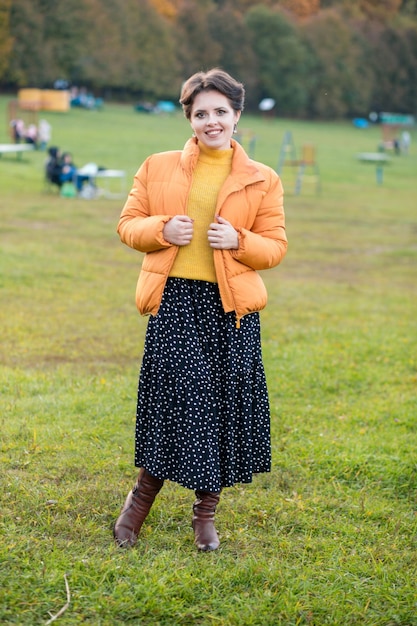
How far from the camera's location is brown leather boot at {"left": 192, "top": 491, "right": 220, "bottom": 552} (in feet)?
13.3

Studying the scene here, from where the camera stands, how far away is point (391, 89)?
93750mm

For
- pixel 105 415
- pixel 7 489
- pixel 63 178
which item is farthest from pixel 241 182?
pixel 63 178

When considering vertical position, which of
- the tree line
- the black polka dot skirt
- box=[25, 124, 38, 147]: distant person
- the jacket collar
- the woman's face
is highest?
the tree line

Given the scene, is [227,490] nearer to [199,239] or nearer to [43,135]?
[199,239]

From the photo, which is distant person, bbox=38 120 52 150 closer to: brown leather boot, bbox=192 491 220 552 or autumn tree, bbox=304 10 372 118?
brown leather boot, bbox=192 491 220 552

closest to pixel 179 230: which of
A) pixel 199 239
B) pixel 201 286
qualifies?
pixel 199 239

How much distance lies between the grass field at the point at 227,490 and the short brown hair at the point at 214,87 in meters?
1.95

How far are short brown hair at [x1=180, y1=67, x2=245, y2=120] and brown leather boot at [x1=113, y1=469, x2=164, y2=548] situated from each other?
1.65m

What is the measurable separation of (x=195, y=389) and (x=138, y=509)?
628 millimetres

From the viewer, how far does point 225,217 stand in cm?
391

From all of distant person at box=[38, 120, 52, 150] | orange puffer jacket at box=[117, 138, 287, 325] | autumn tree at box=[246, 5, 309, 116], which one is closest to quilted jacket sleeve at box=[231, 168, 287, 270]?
orange puffer jacket at box=[117, 138, 287, 325]

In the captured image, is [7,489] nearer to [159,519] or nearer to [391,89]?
[159,519]

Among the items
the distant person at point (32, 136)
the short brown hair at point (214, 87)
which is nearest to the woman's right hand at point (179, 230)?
the short brown hair at point (214, 87)

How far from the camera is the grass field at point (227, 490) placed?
360 centimetres
